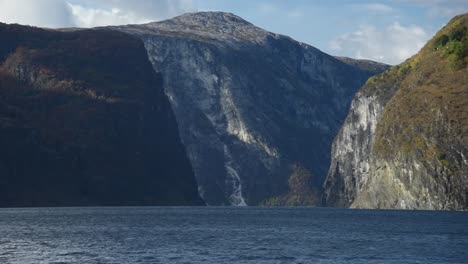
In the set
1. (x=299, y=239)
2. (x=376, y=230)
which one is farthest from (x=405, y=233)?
(x=299, y=239)

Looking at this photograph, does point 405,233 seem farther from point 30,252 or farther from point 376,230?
point 30,252

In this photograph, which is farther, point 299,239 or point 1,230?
point 1,230

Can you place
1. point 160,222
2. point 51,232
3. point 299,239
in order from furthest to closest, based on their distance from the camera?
point 160,222
point 51,232
point 299,239

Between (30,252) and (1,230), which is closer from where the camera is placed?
(30,252)

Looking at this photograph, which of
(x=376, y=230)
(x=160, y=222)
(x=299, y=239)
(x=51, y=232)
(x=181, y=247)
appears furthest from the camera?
(x=160, y=222)

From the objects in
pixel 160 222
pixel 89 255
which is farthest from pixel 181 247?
pixel 160 222

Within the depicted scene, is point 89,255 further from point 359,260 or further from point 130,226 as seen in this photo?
point 130,226
